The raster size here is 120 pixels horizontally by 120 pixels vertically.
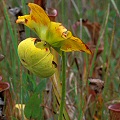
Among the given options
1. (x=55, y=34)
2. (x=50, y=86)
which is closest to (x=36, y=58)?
(x=55, y=34)

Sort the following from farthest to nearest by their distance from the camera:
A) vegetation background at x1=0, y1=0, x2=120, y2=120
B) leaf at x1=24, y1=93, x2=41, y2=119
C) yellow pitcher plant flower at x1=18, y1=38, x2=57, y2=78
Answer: vegetation background at x1=0, y1=0, x2=120, y2=120 → leaf at x1=24, y1=93, x2=41, y2=119 → yellow pitcher plant flower at x1=18, y1=38, x2=57, y2=78

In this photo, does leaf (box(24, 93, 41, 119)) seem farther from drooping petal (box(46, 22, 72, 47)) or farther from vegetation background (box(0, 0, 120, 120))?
drooping petal (box(46, 22, 72, 47))

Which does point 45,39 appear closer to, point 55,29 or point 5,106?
point 55,29

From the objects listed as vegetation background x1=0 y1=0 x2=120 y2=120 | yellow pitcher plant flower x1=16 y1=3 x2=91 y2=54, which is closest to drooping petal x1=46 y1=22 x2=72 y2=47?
yellow pitcher plant flower x1=16 y1=3 x2=91 y2=54

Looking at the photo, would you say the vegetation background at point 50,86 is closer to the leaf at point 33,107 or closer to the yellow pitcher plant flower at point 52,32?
the leaf at point 33,107

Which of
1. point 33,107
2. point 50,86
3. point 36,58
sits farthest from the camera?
point 50,86

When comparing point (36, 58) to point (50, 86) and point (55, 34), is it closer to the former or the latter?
point (55, 34)

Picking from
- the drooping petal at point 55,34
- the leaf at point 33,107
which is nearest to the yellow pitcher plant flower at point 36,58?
the drooping petal at point 55,34

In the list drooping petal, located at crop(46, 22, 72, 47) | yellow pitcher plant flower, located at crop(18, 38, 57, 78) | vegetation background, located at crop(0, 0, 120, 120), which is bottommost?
vegetation background, located at crop(0, 0, 120, 120)
